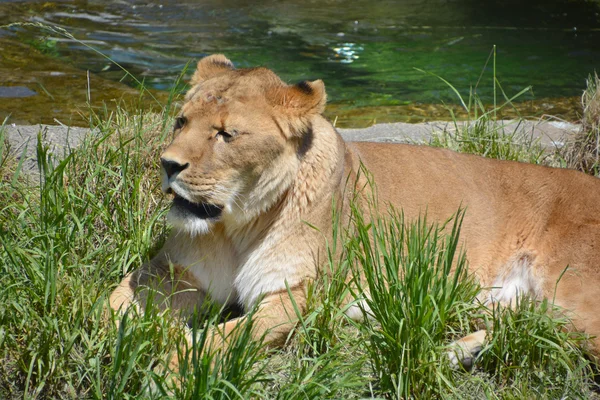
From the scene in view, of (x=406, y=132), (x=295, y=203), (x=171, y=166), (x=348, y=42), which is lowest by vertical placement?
(x=348, y=42)

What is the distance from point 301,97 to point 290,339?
1.08 meters

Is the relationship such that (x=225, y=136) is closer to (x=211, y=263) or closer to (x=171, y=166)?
(x=171, y=166)

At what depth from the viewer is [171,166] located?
334 cm

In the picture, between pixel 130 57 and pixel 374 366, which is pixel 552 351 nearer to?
pixel 374 366

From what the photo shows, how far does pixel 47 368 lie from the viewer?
10.1ft

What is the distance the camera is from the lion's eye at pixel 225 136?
3453 millimetres

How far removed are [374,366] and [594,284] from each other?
117cm

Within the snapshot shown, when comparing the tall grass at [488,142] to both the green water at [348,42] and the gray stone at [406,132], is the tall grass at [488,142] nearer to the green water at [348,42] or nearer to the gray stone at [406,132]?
the gray stone at [406,132]

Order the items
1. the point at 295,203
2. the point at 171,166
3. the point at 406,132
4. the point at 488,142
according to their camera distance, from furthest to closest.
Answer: the point at 406,132, the point at 488,142, the point at 295,203, the point at 171,166

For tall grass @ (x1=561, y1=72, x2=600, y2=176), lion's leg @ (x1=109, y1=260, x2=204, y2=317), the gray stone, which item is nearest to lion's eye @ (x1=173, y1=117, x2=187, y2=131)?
lion's leg @ (x1=109, y1=260, x2=204, y2=317)

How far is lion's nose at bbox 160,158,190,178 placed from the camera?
333cm

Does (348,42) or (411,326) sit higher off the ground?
(411,326)

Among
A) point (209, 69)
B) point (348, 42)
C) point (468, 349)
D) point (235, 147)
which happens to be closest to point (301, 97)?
point (235, 147)

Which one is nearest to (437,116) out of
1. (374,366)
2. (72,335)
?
(374,366)
